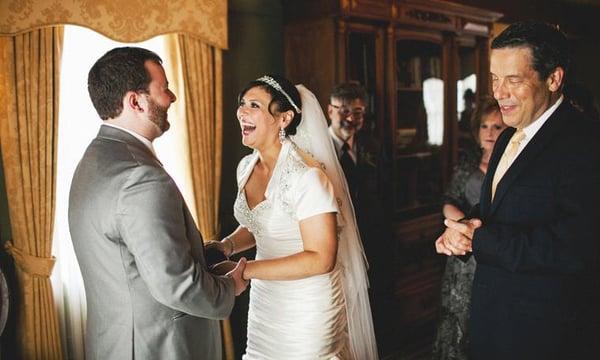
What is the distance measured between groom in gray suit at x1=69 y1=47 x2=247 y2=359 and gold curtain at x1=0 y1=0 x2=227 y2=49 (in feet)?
3.80

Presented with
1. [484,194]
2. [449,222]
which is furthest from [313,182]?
[484,194]

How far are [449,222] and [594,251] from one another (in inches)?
16.7

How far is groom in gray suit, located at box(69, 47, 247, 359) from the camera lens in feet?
4.57

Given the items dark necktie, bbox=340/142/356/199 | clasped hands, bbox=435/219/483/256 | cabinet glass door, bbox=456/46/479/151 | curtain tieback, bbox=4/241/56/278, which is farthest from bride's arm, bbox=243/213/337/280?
cabinet glass door, bbox=456/46/479/151

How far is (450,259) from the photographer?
8.98 ft

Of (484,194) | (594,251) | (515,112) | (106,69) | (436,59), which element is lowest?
(594,251)

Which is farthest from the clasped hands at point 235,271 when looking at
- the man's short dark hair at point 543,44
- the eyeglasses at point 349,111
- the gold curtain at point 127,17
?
the gold curtain at point 127,17

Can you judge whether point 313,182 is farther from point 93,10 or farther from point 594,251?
point 93,10

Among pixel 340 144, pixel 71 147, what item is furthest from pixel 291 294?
pixel 71 147

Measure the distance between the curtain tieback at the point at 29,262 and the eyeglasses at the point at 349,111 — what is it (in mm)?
1788

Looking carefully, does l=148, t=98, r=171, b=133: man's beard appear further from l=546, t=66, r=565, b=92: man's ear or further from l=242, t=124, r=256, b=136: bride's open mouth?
l=546, t=66, r=565, b=92: man's ear

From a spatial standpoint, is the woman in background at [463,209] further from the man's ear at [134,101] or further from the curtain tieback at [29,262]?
the curtain tieback at [29,262]

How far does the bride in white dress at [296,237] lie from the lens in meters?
1.77

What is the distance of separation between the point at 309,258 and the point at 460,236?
1.72ft
